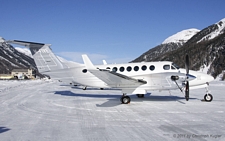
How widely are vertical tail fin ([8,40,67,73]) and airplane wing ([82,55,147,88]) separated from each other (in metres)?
4.51

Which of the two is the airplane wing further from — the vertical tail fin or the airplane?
the vertical tail fin

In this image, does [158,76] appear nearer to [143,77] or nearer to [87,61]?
[143,77]

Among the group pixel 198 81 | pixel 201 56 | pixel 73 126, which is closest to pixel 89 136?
pixel 73 126

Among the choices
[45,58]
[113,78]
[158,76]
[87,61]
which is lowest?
[113,78]

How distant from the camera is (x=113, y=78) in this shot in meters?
14.0

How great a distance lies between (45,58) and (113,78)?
6.09 m

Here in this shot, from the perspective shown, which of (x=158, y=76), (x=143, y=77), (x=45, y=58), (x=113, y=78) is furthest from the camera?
(x=45, y=58)

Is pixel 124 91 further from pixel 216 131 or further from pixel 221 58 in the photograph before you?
pixel 221 58

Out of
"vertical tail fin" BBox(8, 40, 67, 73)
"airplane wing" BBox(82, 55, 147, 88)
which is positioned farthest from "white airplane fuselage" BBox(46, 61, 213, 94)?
"vertical tail fin" BBox(8, 40, 67, 73)

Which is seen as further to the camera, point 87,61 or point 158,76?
point 158,76

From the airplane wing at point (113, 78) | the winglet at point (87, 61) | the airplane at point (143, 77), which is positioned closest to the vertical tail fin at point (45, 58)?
the airplane at point (143, 77)

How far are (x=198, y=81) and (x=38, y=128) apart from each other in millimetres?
11008

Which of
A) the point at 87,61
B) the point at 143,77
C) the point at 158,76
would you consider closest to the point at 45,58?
the point at 87,61

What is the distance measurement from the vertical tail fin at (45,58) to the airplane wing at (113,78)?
4.51 m
